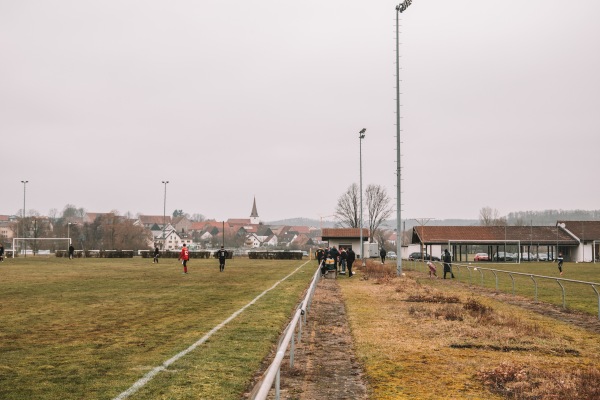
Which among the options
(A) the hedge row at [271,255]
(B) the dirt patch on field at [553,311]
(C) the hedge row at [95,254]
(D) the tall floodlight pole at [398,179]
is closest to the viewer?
(B) the dirt patch on field at [553,311]

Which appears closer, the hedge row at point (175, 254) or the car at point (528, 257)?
the hedge row at point (175, 254)

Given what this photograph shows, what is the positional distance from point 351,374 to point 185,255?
92.1ft

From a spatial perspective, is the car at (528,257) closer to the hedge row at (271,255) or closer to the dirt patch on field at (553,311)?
the hedge row at (271,255)

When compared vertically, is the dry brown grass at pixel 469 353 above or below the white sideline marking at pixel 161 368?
below

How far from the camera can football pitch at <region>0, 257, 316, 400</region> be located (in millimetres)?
7754

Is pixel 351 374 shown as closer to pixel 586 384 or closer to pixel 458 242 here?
pixel 586 384

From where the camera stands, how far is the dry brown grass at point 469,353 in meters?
7.71

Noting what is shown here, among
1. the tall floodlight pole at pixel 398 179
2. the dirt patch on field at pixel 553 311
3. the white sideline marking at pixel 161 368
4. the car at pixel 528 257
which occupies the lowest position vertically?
the car at pixel 528 257

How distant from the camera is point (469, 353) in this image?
1049 cm

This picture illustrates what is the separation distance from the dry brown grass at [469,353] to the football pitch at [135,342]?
6.62 ft

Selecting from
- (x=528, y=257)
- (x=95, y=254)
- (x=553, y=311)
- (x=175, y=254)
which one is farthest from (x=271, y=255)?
(x=553, y=311)

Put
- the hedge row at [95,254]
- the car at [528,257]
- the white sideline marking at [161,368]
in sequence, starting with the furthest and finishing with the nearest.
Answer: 1. the car at [528,257]
2. the hedge row at [95,254]
3. the white sideline marking at [161,368]

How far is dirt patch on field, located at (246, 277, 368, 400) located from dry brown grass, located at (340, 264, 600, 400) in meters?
0.25

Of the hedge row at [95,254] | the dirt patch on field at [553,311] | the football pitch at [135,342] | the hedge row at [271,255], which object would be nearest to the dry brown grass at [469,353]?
the dirt patch on field at [553,311]
